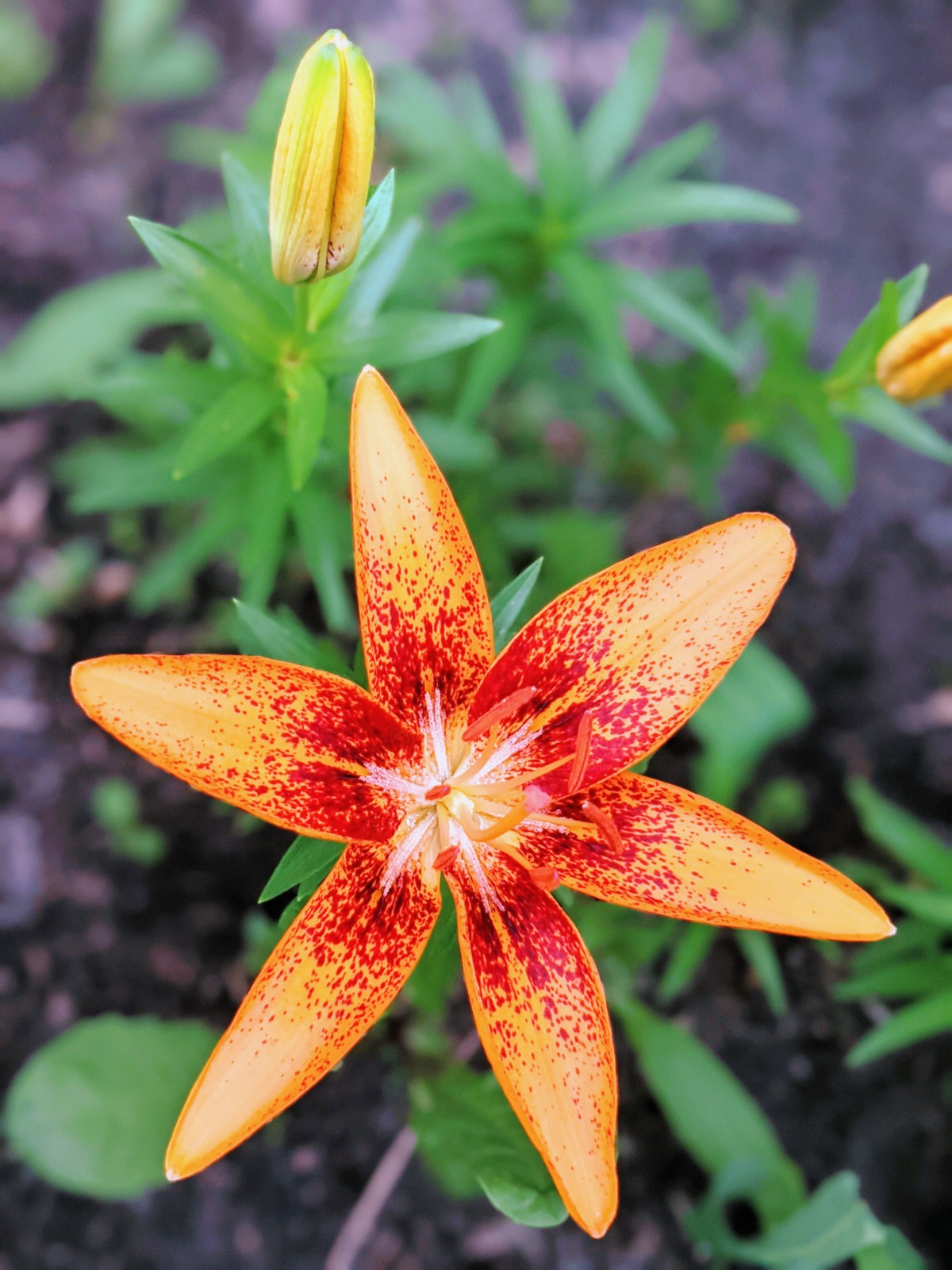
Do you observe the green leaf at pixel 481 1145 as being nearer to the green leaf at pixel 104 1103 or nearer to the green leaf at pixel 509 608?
the green leaf at pixel 104 1103

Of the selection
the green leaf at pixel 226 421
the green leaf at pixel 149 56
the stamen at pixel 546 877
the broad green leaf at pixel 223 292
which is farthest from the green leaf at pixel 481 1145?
the green leaf at pixel 149 56

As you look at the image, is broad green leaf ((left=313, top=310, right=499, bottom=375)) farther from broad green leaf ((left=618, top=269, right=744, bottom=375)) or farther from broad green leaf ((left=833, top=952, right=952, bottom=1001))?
broad green leaf ((left=833, top=952, right=952, bottom=1001))

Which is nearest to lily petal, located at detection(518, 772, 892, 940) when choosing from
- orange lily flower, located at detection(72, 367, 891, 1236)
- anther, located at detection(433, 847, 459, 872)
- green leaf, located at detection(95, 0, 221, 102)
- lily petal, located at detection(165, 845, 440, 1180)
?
orange lily flower, located at detection(72, 367, 891, 1236)

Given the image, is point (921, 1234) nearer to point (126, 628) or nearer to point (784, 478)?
point (784, 478)

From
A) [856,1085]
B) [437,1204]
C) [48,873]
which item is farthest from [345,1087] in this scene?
[856,1085]

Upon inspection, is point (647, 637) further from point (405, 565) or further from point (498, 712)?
point (405, 565)

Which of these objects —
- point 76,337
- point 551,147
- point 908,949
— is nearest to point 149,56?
point 76,337
